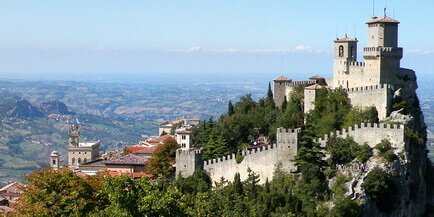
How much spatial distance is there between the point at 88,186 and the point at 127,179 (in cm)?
783

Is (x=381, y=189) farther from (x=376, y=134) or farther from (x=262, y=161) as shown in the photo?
(x=262, y=161)

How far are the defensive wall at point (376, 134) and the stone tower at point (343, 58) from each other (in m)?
9.97

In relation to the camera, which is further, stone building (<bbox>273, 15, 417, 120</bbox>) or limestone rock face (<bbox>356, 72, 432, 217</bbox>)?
stone building (<bbox>273, 15, 417, 120</bbox>)

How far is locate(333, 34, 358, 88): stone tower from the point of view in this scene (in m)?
62.8

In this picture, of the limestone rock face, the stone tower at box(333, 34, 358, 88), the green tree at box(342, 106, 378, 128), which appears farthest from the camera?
the stone tower at box(333, 34, 358, 88)

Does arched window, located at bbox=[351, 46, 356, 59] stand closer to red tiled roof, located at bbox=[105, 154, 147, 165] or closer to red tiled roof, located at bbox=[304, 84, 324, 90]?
red tiled roof, located at bbox=[304, 84, 324, 90]

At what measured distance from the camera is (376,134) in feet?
173

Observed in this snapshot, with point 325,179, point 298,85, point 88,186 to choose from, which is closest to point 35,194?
point 88,186

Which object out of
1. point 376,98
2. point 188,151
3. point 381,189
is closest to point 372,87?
point 376,98

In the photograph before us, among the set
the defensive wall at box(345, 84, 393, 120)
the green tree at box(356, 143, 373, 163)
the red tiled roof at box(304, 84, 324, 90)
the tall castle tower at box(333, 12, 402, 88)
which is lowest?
the green tree at box(356, 143, 373, 163)

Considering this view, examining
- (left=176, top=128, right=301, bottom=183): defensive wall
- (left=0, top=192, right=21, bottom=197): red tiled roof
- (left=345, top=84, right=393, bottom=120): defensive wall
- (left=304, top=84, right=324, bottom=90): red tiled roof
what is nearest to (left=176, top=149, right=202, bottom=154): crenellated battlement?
(left=176, top=128, right=301, bottom=183): defensive wall

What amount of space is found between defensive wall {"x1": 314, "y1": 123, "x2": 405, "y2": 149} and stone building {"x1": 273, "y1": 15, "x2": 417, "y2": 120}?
4.68 metres

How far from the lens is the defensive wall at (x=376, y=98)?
57.3 m

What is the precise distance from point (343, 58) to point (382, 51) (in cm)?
414
